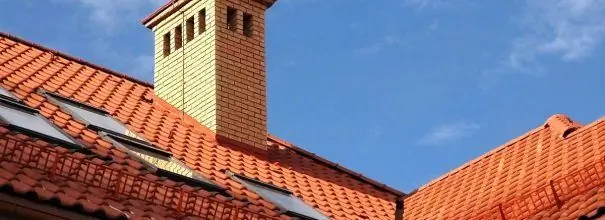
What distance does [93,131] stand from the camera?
1521 cm

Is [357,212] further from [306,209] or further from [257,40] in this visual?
[257,40]

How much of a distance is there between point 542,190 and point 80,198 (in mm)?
4845

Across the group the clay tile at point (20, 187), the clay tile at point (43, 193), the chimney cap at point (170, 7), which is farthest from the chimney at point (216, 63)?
the clay tile at point (20, 187)

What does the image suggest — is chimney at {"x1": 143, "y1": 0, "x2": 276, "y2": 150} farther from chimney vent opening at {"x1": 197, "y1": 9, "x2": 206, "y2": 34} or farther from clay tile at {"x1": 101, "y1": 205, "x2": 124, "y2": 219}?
clay tile at {"x1": 101, "y1": 205, "x2": 124, "y2": 219}

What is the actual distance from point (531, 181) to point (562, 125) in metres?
1.62

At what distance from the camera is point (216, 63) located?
1861 centimetres

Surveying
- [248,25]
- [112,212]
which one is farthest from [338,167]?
[112,212]

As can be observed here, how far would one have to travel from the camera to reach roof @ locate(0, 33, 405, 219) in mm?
12109

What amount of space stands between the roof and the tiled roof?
915 millimetres

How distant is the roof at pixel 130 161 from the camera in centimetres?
1211

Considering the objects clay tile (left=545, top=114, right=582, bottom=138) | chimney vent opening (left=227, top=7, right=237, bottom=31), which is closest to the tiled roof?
clay tile (left=545, top=114, right=582, bottom=138)

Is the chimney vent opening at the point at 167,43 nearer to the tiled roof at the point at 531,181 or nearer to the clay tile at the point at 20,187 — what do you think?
the tiled roof at the point at 531,181

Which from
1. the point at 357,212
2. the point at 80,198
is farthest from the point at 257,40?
the point at 80,198

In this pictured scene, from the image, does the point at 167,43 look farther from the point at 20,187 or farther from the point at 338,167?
the point at 20,187
